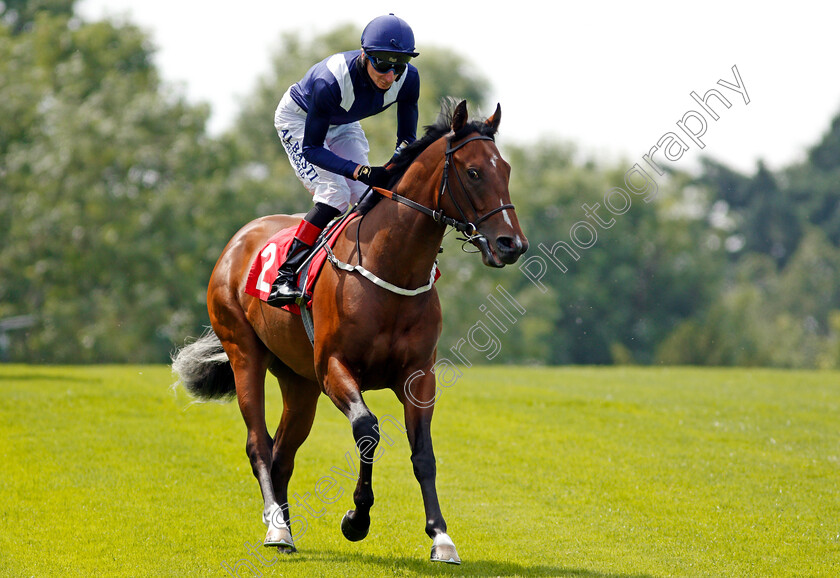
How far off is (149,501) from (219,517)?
3.24 ft

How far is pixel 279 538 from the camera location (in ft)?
23.4

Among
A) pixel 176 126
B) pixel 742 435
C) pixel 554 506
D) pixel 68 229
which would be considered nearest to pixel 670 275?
pixel 176 126

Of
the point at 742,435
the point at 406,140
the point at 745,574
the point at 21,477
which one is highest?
the point at 406,140

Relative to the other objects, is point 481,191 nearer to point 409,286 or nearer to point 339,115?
point 409,286

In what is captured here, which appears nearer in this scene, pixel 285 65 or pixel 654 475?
pixel 654 475

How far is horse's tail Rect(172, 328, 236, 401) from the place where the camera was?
8.85 m

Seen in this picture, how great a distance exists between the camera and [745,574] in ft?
22.5

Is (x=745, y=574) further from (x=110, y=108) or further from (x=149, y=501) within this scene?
(x=110, y=108)

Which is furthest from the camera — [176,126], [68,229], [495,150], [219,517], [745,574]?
[176,126]

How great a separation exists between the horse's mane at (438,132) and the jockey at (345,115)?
0.13 meters

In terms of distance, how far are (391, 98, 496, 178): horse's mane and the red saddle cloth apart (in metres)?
0.58

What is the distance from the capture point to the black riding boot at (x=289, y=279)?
23.4 feet

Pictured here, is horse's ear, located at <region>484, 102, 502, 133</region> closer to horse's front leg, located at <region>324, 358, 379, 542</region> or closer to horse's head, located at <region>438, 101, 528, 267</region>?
horse's head, located at <region>438, 101, 528, 267</region>

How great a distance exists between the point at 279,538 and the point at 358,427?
4.85ft
